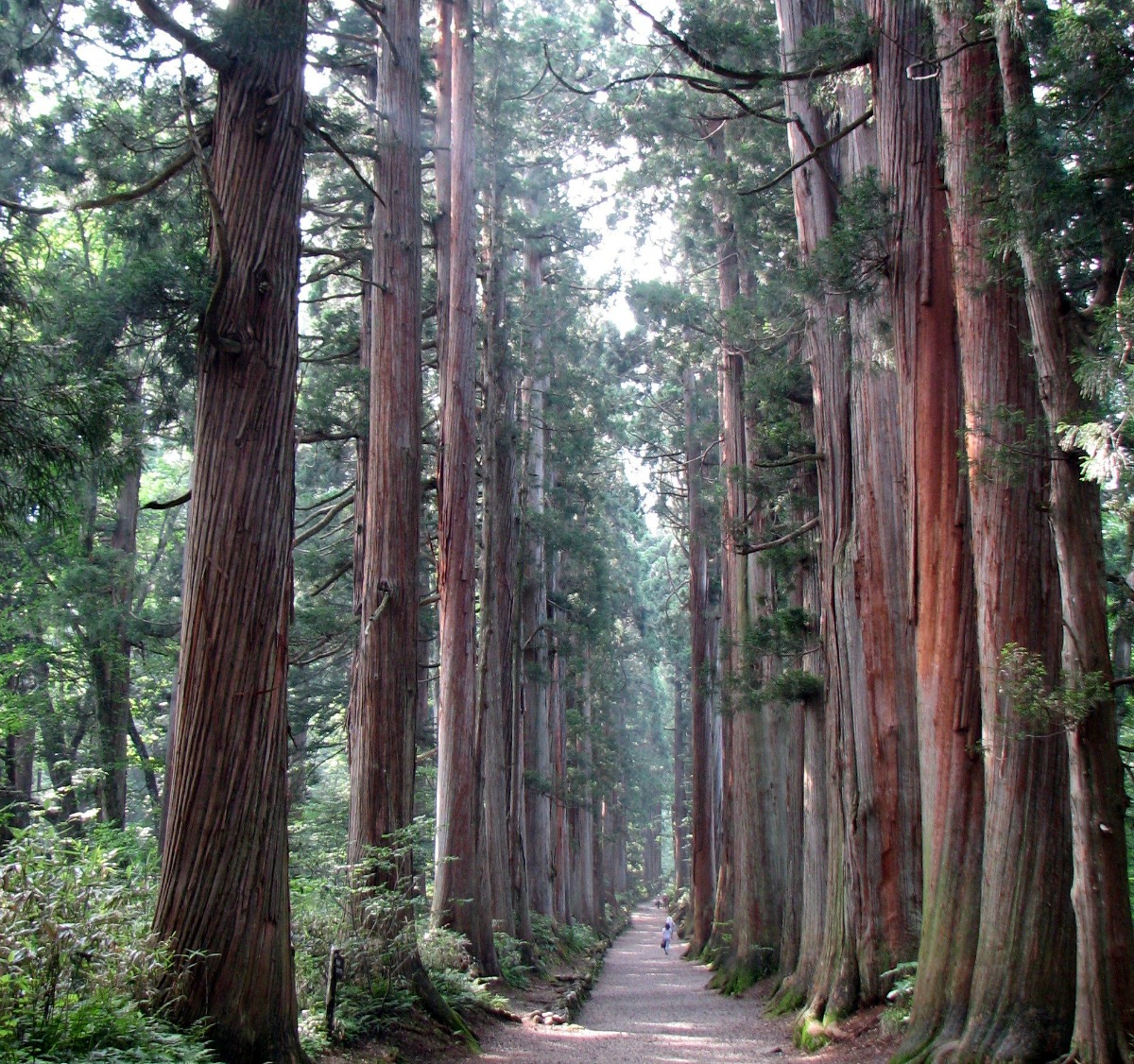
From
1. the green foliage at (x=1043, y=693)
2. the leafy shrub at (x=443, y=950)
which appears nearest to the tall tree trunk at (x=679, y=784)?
the leafy shrub at (x=443, y=950)

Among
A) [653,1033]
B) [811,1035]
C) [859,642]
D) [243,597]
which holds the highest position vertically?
[859,642]

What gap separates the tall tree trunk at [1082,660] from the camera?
5336 mm

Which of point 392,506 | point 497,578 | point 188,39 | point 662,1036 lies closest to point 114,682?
point 497,578

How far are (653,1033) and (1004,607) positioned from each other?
7747 millimetres

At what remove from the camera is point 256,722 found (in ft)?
19.0

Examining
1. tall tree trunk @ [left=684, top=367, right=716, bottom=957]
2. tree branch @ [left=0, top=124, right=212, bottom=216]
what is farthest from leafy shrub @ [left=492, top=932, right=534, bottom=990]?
tree branch @ [left=0, top=124, right=212, bottom=216]

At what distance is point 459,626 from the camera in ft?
45.2

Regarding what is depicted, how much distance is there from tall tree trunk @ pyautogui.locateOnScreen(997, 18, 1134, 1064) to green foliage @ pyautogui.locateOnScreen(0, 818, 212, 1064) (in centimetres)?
461

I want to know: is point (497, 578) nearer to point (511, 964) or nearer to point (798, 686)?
point (798, 686)

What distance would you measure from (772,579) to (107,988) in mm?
13830

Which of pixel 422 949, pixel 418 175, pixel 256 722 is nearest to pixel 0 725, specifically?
pixel 422 949

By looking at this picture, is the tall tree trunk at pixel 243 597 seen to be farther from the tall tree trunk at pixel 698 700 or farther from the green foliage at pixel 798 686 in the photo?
the tall tree trunk at pixel 698 700

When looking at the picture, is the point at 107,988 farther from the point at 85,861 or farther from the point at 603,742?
the point at 603,742

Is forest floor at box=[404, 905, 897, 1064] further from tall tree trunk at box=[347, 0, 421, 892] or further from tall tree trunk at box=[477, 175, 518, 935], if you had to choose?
tall tree trunk at box=[477, 175, 518, 935]
